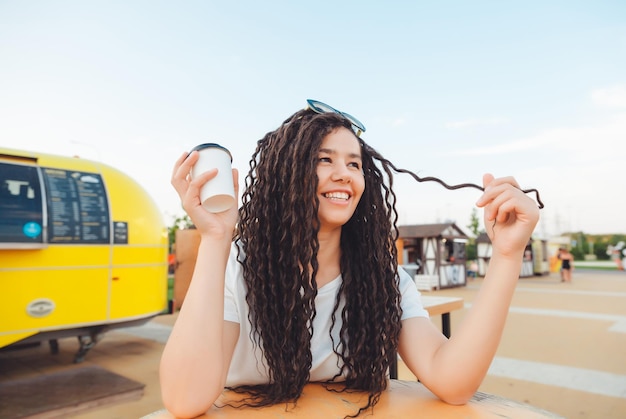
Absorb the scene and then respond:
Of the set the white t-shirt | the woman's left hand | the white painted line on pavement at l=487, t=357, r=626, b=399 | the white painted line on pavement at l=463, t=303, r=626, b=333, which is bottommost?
the white painted line on pavement at l=463, t=303, r=626, b=333

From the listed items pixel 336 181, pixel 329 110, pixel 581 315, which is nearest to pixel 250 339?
pixel 336 181

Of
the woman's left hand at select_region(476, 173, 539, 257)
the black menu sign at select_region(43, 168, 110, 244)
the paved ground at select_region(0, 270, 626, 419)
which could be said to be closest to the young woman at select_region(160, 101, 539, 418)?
the woman's left hand at select_region(476, 173, 539, 257)

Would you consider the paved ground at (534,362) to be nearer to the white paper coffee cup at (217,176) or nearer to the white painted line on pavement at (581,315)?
the white painted line on pavement at (581,315)

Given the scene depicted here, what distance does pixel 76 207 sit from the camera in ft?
13.1

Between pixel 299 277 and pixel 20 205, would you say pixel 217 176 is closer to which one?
pixel 299 277

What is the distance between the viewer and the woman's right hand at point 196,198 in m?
1.16

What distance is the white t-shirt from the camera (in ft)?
4.28

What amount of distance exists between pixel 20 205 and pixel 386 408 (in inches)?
146

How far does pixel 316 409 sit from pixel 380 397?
0.23 m

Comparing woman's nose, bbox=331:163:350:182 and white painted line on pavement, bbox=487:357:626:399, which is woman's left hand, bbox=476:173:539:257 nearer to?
woman's nose, bbox=331:163:350:182

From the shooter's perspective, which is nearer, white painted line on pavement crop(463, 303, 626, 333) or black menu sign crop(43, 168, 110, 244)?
black menu sign crop(43, 168, 110, 244)

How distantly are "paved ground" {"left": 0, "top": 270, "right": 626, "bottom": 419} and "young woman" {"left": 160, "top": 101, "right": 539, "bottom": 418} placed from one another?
273 cm

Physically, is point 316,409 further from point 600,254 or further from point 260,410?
point 600,254

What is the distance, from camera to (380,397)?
4.17 feet
